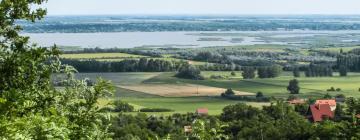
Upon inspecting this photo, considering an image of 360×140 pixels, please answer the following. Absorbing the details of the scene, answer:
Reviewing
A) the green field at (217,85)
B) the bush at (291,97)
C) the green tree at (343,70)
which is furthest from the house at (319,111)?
the green tree at (343,70)

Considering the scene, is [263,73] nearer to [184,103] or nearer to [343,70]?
[343,70]

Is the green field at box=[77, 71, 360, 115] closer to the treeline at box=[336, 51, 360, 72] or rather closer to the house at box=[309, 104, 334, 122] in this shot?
the treeline at box=[336, 51, 360, 72]

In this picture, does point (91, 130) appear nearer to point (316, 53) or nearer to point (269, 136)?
point (269, 136)

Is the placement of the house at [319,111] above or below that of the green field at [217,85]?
above

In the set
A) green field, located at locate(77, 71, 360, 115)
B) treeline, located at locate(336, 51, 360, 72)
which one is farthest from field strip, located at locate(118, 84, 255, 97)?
treeline, located at locate(336, 51, 360, 72)

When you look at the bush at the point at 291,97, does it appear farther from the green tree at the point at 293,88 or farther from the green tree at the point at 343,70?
the green tree at the point at 343,70

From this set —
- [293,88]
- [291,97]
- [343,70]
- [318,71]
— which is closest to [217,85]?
[293,88]

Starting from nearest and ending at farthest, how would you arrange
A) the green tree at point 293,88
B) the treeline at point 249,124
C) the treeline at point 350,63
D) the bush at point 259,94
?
1. the treeline at point 249,124
2. the bush at point 259,94
3. the green tree at point 293,88
4. the treeline at point 350,63

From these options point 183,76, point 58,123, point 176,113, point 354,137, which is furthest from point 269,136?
point 183,76
